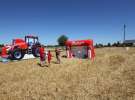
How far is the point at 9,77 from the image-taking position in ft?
39.9

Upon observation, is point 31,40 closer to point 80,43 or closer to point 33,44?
point 33,44

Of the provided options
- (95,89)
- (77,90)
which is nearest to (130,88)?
(95,89)

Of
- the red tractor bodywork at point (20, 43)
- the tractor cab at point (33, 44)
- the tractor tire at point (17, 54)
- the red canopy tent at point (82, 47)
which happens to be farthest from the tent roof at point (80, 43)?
the tractor tire at point (17, 54)

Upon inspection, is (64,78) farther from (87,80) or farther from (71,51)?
(71,51)

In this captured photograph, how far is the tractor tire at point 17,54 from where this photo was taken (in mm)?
19684

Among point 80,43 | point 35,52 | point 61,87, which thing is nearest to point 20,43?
point 35,52

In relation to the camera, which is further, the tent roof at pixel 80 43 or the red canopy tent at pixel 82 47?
the tent roof at pixel 80 43

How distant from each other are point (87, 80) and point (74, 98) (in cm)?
322

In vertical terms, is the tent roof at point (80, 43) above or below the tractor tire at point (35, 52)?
above

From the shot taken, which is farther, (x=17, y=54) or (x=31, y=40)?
(x=31, y=40)

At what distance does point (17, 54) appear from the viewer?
2008 cm

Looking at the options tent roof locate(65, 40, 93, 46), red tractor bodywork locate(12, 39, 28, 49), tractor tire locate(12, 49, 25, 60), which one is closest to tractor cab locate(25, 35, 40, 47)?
red tractor bodywork locate(12, 39, 28, 49)

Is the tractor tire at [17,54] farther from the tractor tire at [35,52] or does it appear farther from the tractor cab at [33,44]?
the tractor tire at [35,52]

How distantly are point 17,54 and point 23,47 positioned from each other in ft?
3.29
